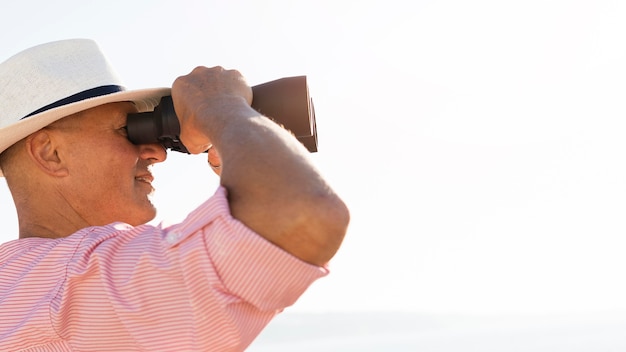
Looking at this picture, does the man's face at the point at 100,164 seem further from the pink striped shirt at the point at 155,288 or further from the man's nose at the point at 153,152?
the pink striped shirt at the point at 155,288

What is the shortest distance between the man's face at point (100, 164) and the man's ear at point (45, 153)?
0.05 ft

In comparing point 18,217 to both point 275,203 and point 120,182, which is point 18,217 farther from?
point 275,203

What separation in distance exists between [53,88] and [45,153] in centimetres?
14

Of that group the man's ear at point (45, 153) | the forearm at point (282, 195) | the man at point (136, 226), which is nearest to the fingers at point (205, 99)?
the man at point (136, 226)

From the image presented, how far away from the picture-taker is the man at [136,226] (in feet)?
4.64

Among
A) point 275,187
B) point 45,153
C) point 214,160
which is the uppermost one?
point 275,187

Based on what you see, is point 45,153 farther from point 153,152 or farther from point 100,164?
point 153,152

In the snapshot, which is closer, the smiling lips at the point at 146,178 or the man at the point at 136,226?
the man at the point at 136,226

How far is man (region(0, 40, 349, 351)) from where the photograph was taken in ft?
4.64

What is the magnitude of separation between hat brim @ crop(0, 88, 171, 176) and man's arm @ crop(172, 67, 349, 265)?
1.48 ft

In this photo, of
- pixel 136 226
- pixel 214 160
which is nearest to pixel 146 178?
pixel 214 160

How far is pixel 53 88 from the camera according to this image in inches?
79.9

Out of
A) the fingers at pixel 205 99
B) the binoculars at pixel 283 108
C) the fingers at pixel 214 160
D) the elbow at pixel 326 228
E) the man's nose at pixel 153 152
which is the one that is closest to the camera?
the elbow at pixel 326 228

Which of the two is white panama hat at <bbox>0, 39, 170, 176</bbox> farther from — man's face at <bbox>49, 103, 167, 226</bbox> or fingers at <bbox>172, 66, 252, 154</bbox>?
fingers at <bbox>172, 66, 252, 154</bbox>
